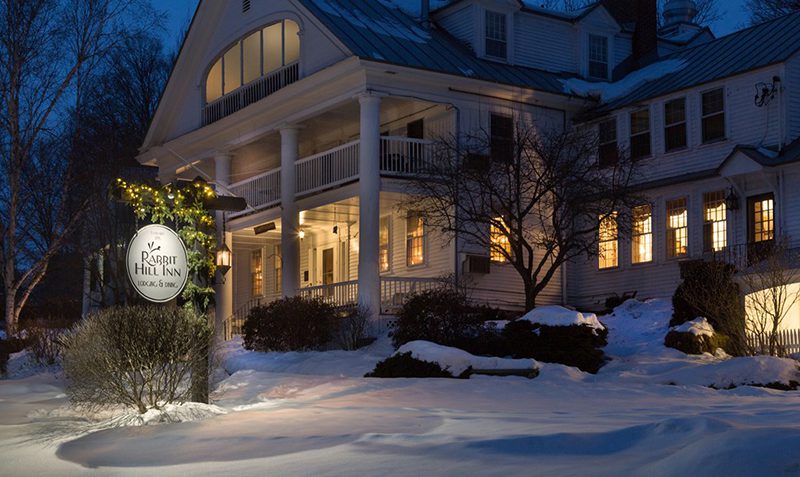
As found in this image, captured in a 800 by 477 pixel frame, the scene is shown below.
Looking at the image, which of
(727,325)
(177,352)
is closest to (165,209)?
(177,352)

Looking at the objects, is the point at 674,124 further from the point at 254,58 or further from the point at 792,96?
the point at 254,58

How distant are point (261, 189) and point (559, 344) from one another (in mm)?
13149

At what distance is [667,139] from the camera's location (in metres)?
28.3

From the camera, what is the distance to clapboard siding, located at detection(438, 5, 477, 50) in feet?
101

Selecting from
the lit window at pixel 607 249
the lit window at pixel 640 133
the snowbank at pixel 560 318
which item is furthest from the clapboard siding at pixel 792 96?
the snowbank at pixel 560 318

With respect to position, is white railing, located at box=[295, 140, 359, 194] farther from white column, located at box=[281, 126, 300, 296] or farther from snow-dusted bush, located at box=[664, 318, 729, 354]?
snow-dusted bush, located at box=[664, 318, 729, 354]

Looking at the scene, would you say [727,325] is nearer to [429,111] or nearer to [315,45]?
[429,111]

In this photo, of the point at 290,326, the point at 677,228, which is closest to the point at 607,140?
the point at 677,228

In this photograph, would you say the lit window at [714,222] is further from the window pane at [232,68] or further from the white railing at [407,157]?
the window pane at [232,68]

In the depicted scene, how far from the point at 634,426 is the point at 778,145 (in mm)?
16636

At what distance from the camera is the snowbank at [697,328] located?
70.1 ft

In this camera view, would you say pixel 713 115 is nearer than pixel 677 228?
Yes

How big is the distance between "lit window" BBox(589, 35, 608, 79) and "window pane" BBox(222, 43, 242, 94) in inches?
401

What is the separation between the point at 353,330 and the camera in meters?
25.1
